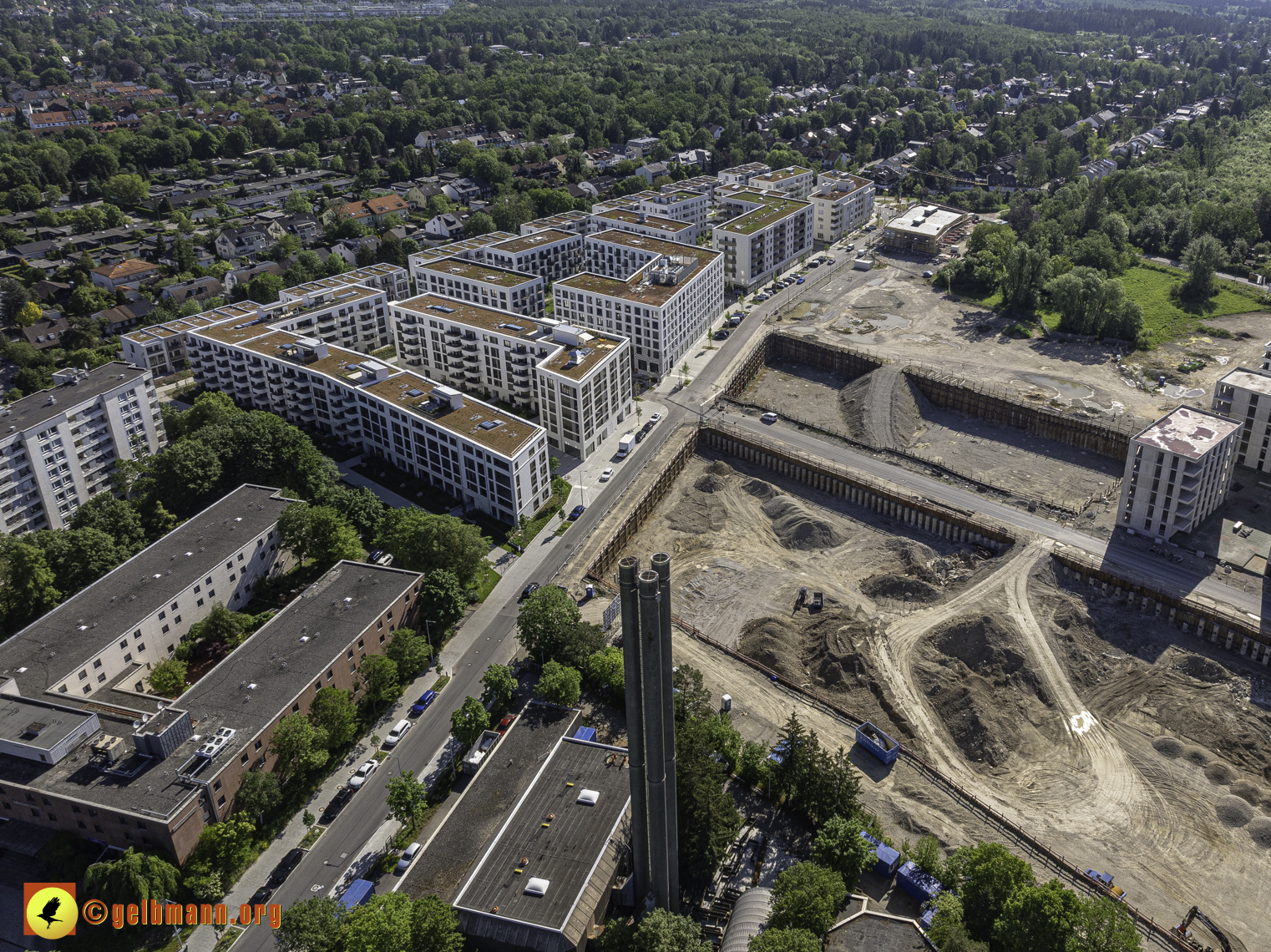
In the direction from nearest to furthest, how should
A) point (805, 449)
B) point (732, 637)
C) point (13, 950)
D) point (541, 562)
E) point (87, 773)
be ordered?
point (13, 950) → point (87, 773) → point (732, 637) → point (541, 562) → point (805, 449)

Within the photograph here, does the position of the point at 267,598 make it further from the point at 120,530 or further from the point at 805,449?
the point at 805,449

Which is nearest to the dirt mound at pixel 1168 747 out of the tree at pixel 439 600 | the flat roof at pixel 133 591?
the tree at pixel 439 600

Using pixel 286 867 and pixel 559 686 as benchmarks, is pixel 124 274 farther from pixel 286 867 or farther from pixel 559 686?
pixel 286 867

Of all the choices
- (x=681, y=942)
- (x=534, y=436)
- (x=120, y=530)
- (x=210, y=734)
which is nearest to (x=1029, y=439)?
(x=534, y=436)

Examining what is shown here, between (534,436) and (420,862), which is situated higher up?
(534,436)

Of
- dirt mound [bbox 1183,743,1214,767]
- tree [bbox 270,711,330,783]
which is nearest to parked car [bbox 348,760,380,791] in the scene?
tree [bbox 270,711,330,783]

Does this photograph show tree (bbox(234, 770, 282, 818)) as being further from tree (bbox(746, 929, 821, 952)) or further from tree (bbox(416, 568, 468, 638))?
tree (bbox(746, 929, 821, 952))

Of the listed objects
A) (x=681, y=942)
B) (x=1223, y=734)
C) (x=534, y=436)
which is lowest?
(x=1223, y=734)

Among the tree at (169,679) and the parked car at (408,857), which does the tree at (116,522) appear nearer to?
the tree at (169,679)
